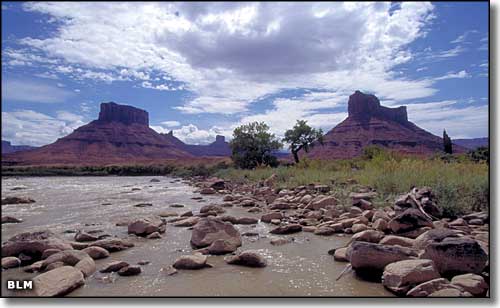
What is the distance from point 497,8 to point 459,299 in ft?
9.39

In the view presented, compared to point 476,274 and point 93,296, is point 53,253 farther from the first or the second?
point 476,274

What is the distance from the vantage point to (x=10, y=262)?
379 centimetres

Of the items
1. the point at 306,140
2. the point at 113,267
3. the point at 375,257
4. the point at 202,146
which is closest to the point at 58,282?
the point at 113,267

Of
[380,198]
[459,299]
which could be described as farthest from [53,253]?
[380,198]

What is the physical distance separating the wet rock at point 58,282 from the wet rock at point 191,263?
990 mm

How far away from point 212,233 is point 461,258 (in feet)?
9.89

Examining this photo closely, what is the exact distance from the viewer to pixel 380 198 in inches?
294

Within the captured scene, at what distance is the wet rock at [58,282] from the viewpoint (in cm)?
318

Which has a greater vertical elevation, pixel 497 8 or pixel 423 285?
pixel 497 8

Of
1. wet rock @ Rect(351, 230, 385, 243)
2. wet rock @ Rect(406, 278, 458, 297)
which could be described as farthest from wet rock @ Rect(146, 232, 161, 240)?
wet rock @ Rect(406, 278, 458, 297)

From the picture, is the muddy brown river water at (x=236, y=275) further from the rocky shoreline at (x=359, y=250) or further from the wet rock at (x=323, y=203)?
the wet rock at (x=323, y=203)

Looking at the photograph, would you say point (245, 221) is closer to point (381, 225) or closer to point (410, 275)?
point (381, 225)

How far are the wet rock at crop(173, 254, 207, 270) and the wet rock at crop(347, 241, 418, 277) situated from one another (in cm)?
164

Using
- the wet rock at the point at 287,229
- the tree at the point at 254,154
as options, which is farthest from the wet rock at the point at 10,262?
the tree at the point at 254,154
